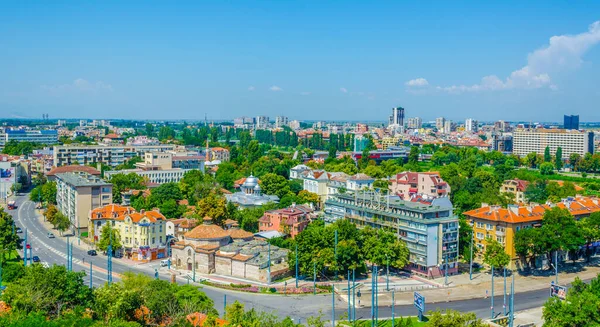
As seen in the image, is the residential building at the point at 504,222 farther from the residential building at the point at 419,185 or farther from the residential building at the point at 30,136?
the residential building at the point at 30,136

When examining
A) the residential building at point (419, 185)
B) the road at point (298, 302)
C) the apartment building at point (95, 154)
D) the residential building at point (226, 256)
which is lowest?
the road at point (298, 302)

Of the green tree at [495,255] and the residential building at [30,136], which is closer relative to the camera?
the green tree at [495,255]

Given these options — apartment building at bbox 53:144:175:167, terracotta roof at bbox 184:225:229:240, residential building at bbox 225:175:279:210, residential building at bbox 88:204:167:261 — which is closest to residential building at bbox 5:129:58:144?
apartment building at bbox 53:144:175:167

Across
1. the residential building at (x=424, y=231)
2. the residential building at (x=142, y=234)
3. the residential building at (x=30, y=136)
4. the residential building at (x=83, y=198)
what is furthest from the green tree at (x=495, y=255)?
the residential building at (x=30, y=136)

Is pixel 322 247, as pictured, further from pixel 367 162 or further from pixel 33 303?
pixel 367 162

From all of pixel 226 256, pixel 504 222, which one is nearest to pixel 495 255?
pixel 504 222

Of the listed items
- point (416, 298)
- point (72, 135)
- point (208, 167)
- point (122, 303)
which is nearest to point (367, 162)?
point (208, 167)
